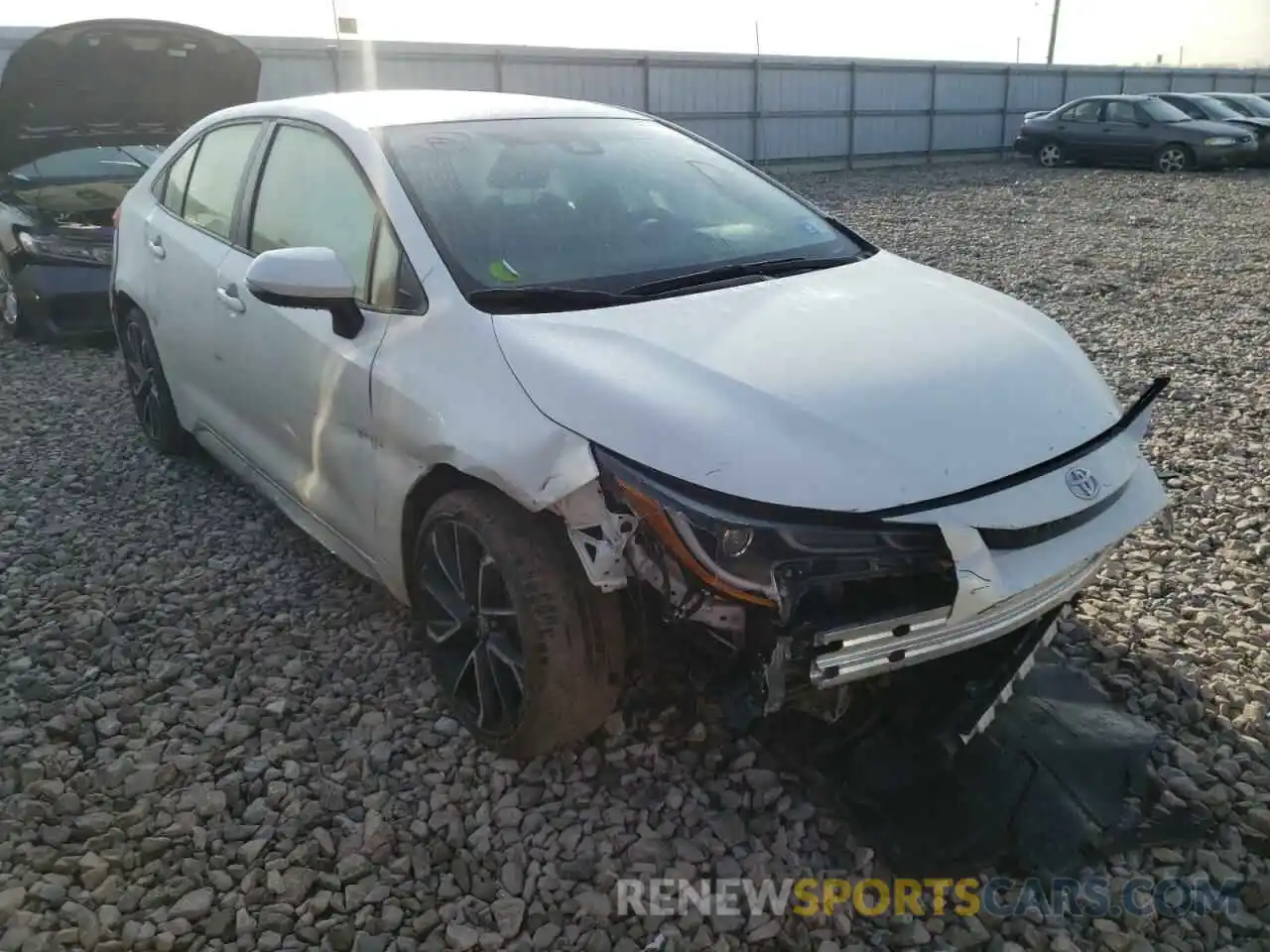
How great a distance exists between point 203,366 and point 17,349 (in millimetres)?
4142

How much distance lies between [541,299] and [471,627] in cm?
91

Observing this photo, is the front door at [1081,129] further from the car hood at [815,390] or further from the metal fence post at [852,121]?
the car hood at [815,390]

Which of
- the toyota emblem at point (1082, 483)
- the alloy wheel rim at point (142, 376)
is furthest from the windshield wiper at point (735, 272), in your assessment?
the alloy wheel rim at point (142, 376)

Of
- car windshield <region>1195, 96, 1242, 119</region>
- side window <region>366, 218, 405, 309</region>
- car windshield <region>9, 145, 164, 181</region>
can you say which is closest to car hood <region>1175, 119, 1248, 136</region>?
car windshield <region>1195, 96, 1242, 119</region>

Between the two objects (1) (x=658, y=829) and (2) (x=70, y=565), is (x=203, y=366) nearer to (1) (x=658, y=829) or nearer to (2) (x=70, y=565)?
(2) (x=70, y=565)

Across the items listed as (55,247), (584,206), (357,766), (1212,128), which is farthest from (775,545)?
(1212,128)

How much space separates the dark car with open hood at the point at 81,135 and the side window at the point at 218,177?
9.69ft

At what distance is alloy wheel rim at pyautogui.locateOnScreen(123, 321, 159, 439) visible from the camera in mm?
4742

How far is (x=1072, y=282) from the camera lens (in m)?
8.98

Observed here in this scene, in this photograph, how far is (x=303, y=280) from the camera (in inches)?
109

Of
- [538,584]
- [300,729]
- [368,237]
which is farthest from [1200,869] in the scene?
[368,237]

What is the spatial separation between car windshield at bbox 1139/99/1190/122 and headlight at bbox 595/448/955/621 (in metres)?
19.7

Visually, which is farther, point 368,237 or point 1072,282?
point 1072,282

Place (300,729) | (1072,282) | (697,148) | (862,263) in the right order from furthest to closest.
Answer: (1072,282), (697,148), (862,263), (300,729)
